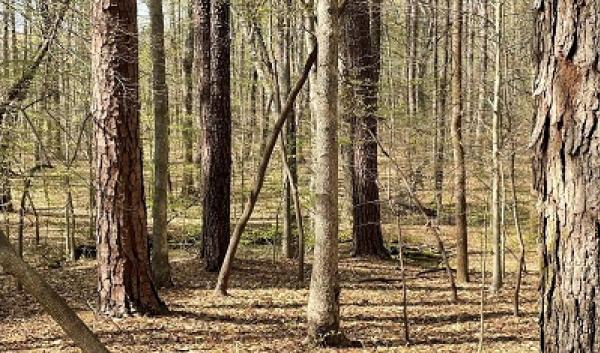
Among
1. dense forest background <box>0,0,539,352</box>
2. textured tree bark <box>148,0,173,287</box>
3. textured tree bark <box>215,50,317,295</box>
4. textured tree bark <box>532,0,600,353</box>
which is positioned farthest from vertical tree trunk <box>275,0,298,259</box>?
textured tree bark <box>532,0,600,353</box>

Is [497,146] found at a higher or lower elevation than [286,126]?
lower

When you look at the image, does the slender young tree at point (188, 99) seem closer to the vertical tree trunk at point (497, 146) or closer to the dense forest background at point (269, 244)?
the dense forest background at point (269, 244)

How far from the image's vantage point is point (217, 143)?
487 inches

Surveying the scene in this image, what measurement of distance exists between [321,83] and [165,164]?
168 inches

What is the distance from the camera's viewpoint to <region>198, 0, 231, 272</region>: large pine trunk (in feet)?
39.7

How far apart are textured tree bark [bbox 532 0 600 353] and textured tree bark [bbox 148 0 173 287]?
356 inches

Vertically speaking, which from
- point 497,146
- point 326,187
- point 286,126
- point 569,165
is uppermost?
point 286,126

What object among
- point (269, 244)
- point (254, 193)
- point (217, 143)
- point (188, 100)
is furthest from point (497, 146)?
point (188, 100)

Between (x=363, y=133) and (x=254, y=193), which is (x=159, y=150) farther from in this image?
(x=363, y=133)

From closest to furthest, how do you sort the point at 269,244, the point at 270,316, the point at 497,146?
the point at 270,316, the point at 497,146, the point at 269,244

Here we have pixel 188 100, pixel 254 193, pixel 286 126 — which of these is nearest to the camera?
pixel 254 193

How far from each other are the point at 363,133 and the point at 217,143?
3.55 meters

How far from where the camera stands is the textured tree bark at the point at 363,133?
549 inches

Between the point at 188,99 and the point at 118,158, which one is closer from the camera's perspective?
the point at 118,158
